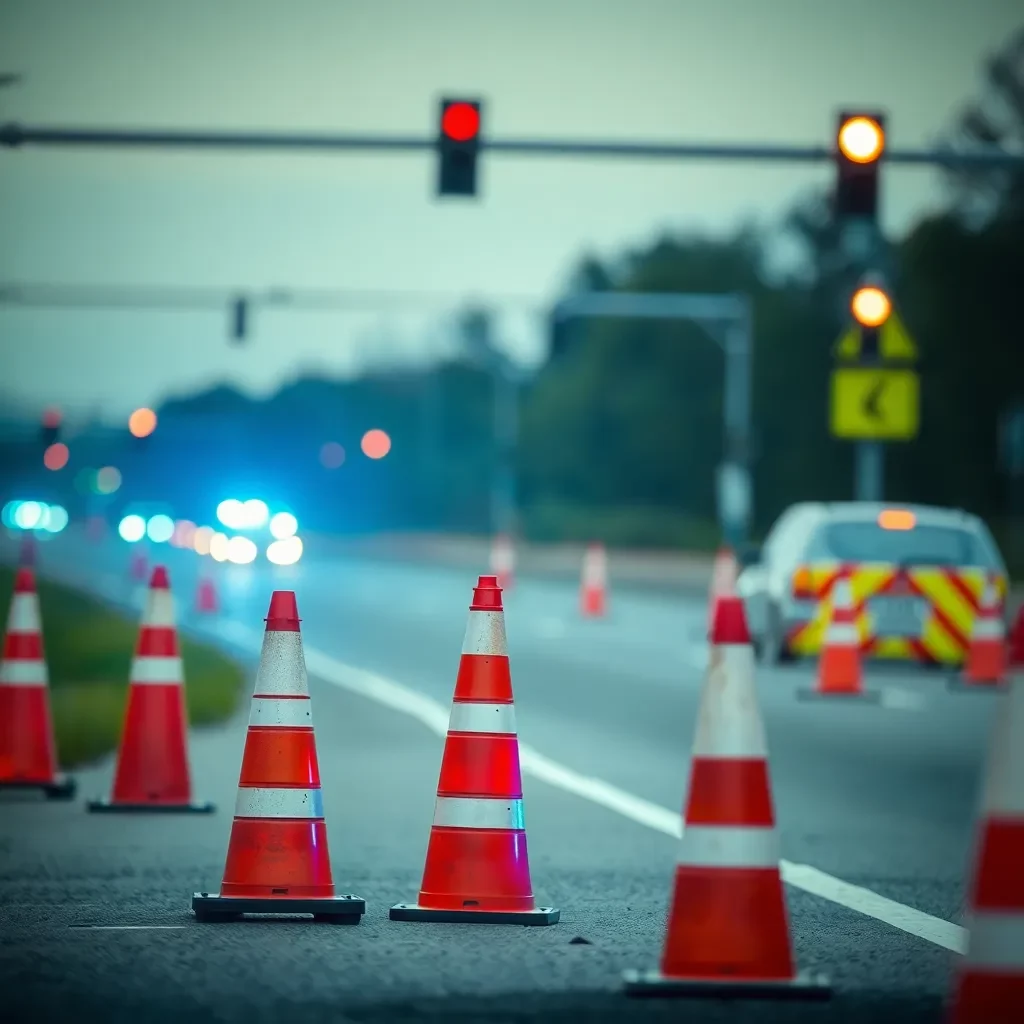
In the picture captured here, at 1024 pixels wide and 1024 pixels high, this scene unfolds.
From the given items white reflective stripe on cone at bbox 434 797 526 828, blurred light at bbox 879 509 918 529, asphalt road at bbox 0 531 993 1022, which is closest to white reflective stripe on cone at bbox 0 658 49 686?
asphalt road at bbox 0 531 993 1022

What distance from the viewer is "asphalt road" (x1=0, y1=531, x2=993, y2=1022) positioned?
267 inches

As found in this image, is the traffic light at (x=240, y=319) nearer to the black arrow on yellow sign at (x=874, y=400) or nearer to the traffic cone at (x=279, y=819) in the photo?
the black arrow on yellow sign at (x=874, y=400)

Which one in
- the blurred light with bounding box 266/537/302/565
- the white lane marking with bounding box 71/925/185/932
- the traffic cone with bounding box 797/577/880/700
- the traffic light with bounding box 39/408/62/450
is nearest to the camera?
the white lane marking with bounding box 71/925/185/932

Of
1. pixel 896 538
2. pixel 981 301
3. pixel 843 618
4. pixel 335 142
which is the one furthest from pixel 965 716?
pixel 981 301

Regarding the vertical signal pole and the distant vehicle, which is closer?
the vertical signal pole

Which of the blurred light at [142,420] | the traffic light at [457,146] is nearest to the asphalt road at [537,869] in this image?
the traffic light at [457,146]

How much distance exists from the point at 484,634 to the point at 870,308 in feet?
46.1

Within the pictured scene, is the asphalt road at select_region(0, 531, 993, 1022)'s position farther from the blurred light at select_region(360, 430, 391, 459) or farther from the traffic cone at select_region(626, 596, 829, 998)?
the blurred light at select_region(360, 430, 391, 459)

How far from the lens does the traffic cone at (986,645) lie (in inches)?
848

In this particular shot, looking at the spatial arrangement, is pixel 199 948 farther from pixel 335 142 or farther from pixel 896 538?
pixel 896 538

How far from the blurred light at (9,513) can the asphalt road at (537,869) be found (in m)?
109

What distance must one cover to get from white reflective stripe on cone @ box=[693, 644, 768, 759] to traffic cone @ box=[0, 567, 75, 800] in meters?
5.97

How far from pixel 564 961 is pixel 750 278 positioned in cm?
9923

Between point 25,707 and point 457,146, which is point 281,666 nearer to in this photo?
point 25,707
